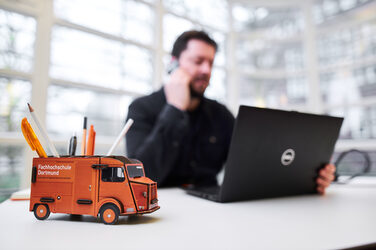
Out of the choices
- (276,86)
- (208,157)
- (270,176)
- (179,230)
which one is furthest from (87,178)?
(276,86)

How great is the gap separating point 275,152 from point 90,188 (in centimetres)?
45

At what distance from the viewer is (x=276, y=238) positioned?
34cm

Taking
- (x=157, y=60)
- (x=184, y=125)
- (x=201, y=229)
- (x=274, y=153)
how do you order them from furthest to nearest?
(x=157, y=60)
(x=184, y=125)
(x=274, y=153)
(x=201, y=229)

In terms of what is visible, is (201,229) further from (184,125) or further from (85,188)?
(184,125)

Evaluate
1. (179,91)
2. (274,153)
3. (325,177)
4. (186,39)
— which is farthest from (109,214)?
(186,39)

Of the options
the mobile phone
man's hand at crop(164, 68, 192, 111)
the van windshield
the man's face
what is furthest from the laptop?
the mobile phone

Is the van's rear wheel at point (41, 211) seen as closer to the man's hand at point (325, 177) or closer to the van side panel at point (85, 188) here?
the van side panel at point (85, 188)

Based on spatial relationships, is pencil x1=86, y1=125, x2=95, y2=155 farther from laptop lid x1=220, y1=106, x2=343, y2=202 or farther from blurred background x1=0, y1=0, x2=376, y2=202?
blurred background x1=0, y1=0, x2=376, y2=202

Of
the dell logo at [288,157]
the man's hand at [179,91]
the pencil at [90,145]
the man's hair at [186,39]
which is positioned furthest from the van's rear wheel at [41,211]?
the man's hair at [186,39]

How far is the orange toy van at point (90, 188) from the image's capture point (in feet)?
1.28

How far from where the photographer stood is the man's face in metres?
1.32

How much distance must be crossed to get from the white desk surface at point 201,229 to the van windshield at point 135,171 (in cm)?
7

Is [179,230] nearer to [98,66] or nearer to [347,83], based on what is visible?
[98,66]

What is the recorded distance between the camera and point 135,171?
43 cm
